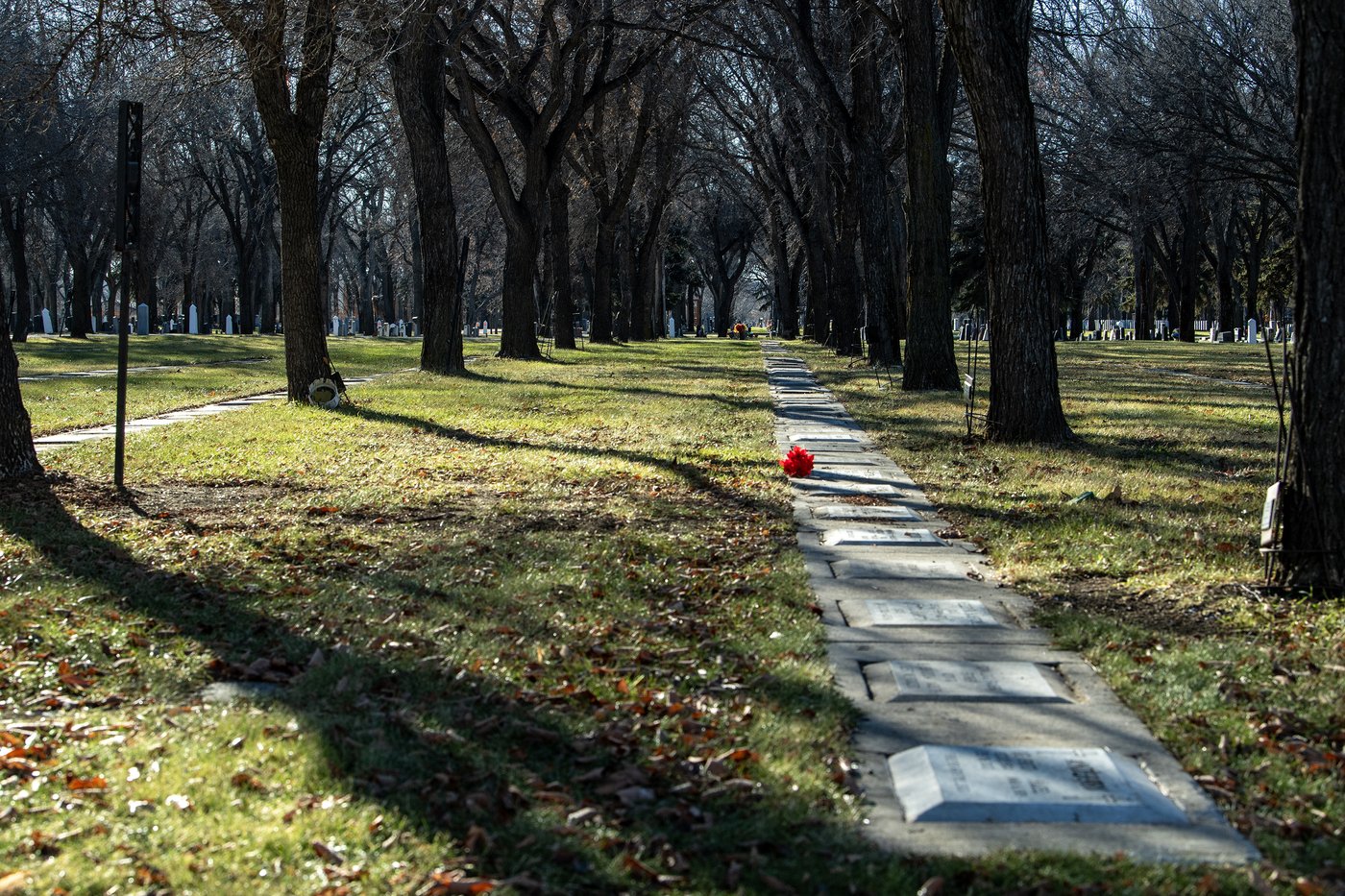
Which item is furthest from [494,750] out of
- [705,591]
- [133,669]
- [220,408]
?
[220,408]

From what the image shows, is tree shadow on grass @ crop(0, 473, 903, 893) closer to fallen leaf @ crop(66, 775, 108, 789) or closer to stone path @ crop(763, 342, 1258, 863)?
stone path @ crop(763, 342, 1258, 863)

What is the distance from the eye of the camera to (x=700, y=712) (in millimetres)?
4602

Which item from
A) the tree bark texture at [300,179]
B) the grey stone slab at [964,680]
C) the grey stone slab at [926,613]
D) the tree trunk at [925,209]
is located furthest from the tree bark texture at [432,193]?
the grey stone slab at [964,680]

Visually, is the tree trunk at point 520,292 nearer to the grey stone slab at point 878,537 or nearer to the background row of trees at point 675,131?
the background row of trees at point 675,131

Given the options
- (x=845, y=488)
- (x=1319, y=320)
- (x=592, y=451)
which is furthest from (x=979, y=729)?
(x=592, y=451)

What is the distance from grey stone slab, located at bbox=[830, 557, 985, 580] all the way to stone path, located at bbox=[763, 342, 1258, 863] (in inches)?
Result: 0.4

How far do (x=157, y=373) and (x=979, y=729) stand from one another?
2207 cm

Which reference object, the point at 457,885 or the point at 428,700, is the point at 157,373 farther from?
the point at 457,885

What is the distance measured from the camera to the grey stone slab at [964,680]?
4801mm

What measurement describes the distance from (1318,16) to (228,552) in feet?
20.5

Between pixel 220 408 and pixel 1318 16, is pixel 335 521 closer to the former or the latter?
pixel 1318 16

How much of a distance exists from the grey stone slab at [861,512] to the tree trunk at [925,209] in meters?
9.36

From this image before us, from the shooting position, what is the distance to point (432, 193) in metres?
22.2

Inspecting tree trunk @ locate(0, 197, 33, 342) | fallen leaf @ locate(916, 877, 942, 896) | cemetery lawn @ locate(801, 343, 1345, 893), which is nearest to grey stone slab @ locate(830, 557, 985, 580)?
cemetery lawn @ locate(801, 343, 1345, 893)
